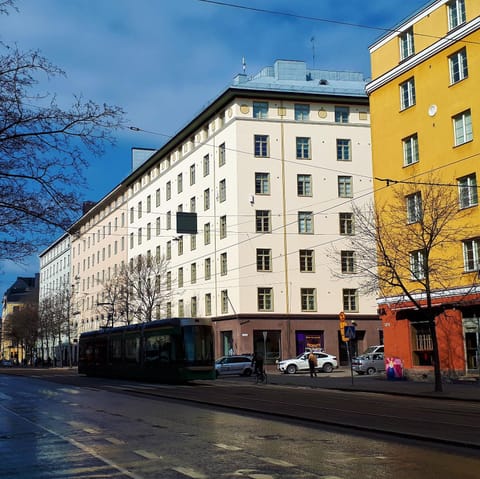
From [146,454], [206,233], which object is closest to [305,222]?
[206,233]

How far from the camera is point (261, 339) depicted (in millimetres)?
54656

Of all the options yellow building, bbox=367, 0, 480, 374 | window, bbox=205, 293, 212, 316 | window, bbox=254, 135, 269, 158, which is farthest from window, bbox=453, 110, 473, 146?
window, bbox=205, 293, 212, 316

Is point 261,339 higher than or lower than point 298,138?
lower

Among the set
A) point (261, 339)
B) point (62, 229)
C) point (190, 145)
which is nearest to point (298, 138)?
point (190, 145)

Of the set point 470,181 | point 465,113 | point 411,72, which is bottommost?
point 470,181

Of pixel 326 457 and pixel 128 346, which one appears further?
pixel 128 346

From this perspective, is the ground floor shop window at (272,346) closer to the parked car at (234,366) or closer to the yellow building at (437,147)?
the parked car at (234,366)

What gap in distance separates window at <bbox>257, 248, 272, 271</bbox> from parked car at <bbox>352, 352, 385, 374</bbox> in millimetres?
13142

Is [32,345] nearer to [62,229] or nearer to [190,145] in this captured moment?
[190,145]

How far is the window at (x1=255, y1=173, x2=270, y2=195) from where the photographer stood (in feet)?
185

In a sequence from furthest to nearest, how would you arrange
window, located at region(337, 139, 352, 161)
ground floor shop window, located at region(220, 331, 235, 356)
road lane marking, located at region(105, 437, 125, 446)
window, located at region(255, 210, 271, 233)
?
window, located at region(337, 139, 352, 161) < window, located at region(255, 210, 271, 233) < ground floor shop window, located at region(220, 331, 235, 356) < road lane marking, located at region(105, 437, 125, 446)

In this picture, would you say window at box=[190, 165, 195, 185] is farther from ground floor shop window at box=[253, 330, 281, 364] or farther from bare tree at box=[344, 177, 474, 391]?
bare tree at box=[344, 177, 474, 391]

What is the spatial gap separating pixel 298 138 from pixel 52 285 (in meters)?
81.5

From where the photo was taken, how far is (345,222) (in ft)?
192
